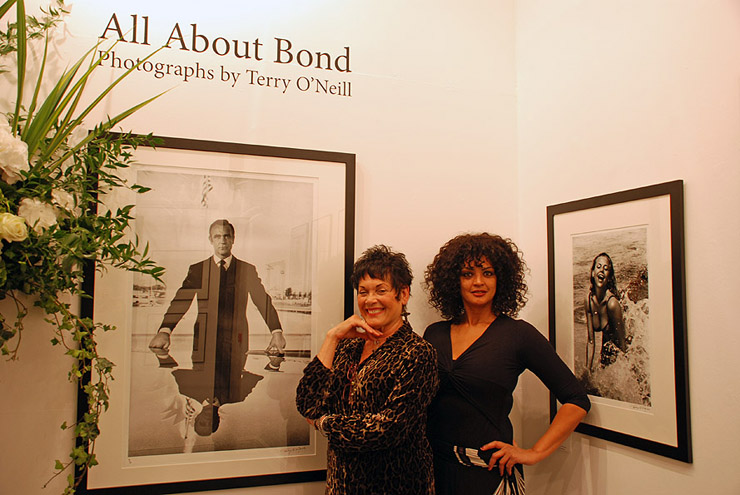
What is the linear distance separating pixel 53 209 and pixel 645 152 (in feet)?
5.68

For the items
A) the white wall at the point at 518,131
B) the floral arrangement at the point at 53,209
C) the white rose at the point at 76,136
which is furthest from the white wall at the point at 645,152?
the white rose at the point at 76,136

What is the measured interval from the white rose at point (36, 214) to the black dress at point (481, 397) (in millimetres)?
1236

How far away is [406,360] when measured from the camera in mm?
1493

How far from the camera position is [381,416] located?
1.43m

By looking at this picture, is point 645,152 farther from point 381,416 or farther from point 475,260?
point 381,416

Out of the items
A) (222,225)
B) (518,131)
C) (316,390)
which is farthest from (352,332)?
(518,131)

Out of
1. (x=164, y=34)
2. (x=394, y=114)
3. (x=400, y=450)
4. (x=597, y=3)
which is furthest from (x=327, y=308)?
(x=597, y=3)

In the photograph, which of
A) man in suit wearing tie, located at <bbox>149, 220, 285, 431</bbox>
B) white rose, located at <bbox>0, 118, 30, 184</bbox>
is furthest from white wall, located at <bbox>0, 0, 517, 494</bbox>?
white rose, located at <bbox>0, 118, 30, 184</bbox>

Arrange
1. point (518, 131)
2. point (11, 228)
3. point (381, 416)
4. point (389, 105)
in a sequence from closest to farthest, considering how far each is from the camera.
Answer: point (11, 228)
point (381, 416)
point (389, 105)
point (518, 131)

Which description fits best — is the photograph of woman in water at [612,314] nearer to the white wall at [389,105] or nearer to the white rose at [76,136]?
the white wall at [389,105]

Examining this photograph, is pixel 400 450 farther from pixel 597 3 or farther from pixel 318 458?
pixel 597 3

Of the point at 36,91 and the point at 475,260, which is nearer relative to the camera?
the point at 36,91

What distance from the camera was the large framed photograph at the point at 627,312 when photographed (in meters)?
1.50

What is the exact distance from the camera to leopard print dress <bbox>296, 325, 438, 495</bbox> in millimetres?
1432
